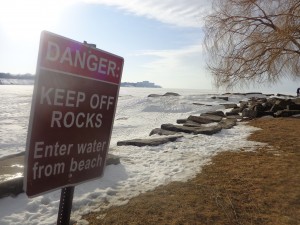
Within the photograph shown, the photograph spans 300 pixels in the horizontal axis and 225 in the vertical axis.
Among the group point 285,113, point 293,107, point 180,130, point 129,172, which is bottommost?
point 129,172

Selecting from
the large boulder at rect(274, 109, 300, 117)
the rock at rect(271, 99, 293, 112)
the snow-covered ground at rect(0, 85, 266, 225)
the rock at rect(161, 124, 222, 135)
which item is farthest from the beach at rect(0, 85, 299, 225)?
the rock at rect(271, 99, 293, 112)

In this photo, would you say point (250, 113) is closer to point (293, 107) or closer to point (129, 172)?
point (293, 107)

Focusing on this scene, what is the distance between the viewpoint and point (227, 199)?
426 cm

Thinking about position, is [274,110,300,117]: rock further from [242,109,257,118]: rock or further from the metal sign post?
the metal sign post

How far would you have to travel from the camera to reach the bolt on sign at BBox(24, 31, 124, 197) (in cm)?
172

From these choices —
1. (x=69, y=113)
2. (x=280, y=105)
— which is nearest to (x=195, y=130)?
(x=280, y=105)

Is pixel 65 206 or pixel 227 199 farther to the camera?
pixel 227 199

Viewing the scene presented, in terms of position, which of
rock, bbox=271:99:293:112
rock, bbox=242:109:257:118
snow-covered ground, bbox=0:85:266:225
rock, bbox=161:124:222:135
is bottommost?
snow-covered ground, bbox=0:85:266:225

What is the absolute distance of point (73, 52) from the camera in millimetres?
1814

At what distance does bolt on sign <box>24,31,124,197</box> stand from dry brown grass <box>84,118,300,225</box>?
1.86 m

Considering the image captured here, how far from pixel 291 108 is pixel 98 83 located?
46.6 feet

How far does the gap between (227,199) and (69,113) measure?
3016mm

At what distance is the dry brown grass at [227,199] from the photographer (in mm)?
3711

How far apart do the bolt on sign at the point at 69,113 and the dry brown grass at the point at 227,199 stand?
1.86 m
